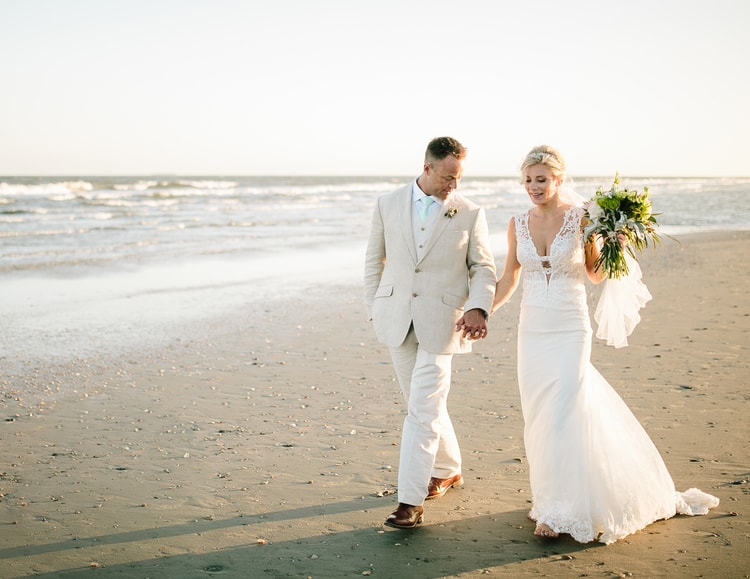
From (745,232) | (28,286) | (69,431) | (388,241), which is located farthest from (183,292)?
(745,232)

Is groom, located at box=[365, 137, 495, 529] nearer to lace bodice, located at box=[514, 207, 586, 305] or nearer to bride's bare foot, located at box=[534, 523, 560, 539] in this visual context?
lace bodice, located at box=[514, 207, 586, 305]

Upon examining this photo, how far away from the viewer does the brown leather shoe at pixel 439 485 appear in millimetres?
4680

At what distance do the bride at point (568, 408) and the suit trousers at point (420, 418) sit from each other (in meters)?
0.46

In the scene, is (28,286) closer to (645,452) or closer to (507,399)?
(507,399)

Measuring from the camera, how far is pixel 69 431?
5.89 m

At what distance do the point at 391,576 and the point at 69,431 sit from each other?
126 inches

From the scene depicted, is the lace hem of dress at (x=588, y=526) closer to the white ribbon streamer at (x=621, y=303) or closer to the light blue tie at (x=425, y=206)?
the white ribbon streamer at (x=621, y=303)

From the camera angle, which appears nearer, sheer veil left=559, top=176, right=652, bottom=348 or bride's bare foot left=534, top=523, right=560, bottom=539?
bride's bare foot left=534, top=523, right=560, bottom=539

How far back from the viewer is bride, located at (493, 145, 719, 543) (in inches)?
161

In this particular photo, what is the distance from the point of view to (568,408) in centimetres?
420

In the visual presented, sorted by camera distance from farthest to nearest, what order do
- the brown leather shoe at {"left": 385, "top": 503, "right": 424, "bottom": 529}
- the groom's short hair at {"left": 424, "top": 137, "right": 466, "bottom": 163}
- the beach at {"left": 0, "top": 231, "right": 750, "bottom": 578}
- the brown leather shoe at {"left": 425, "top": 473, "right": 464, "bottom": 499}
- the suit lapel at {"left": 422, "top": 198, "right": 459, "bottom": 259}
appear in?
the brown leather shoe at {"left": 425, "top": 473, "right": 464, "bottom": 499} → the suit lapel at {"left": 422, "top": 198, "right": 459, "bottom": 259} → the groom's short hair at {"left": 424, "top": 137, "right": 466, "bottom": 163} → the brown leather shoe at {"left": 385, "top": 503, "right": 424, "bottom": 529} → the beach at {"left": 0, "top": 231, "right": 750, "bottom": 578}

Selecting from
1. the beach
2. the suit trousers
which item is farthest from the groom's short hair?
the beach

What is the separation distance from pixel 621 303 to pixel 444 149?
1561mm

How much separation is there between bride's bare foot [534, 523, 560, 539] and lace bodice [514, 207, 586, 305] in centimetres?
121
